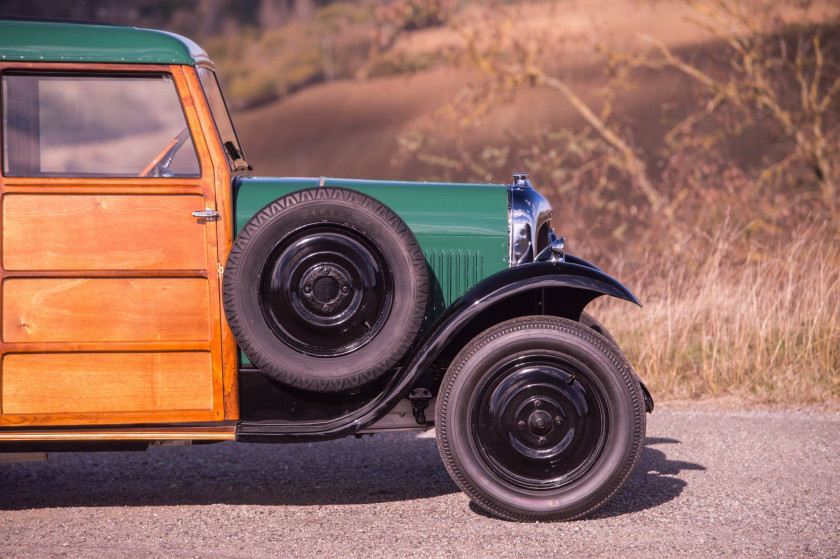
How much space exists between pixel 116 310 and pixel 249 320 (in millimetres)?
655

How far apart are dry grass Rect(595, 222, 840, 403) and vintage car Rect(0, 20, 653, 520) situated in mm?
2801

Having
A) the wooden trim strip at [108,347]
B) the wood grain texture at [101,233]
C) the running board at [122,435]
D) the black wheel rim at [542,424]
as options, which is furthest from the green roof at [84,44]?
the black wheel rim at [542,424]

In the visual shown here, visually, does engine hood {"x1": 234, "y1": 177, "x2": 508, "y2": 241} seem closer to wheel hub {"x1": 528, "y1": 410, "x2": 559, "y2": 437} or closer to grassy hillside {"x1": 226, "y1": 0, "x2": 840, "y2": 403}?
wheel hub {"x1": 528, "y1": 410, "x2": 559, "y2": 437}

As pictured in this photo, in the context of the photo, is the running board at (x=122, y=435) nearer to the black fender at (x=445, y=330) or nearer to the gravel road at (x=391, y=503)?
the black fender at (x=445, y=330)

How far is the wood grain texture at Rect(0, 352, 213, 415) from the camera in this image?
154 inches

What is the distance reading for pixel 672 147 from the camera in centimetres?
1059

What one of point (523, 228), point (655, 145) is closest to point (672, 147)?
point (655, 145)

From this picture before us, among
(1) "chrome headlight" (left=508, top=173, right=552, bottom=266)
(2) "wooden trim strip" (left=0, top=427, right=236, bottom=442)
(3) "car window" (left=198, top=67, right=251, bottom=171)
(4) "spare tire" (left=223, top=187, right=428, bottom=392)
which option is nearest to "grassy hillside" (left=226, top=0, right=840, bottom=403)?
(1) "chrome headlight" (left=508, top=173, right=552, bottom=266)

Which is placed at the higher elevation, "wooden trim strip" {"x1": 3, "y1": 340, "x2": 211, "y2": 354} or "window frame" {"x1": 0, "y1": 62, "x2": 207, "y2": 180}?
"window frame" {"x1": 0, "y1": 62, "x2": 207, "y2": 180}

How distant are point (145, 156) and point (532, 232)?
6.43 ft

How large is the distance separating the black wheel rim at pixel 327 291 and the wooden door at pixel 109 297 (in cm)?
35

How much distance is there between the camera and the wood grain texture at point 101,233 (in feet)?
12.7

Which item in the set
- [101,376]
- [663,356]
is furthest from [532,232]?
[663,356]

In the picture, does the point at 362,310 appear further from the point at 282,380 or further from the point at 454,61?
the point at 454,61
